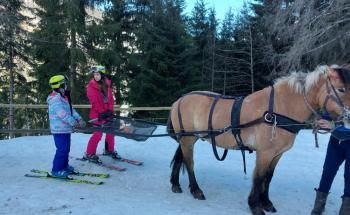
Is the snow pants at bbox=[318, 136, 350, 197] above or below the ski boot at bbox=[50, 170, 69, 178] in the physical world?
above

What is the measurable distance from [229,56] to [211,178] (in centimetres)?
2187

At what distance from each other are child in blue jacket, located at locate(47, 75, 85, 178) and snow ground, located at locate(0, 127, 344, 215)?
0.28 metres

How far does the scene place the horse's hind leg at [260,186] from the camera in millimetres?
4032

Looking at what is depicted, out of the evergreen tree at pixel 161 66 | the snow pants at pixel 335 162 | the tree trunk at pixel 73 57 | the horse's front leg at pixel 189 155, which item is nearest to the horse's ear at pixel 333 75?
the snow pants at pixel 335 162

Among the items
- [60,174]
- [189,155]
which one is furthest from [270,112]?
[60,174]

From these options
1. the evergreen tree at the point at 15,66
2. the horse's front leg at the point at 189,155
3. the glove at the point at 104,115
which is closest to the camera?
the horse's front leg at the point at 189,155

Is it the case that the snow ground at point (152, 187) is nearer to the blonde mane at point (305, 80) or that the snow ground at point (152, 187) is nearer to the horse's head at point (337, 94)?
the horse's head at point (337, 94)

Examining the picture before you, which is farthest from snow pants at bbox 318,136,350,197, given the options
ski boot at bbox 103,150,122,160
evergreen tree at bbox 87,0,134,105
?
evergreen tree at bbox 87,0,134,105

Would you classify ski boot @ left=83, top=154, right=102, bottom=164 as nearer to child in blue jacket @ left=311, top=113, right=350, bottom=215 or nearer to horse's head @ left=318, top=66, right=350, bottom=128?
child in blue jacket @ left=311, top=113, right=350, bottom=215

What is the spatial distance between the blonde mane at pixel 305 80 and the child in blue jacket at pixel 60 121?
297 cm

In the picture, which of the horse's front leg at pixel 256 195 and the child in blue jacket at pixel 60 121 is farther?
the child in blue jacket at pixel 60 121

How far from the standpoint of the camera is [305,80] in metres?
3.91

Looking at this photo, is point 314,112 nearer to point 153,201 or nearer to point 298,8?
point 153,201

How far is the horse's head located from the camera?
3.59m
